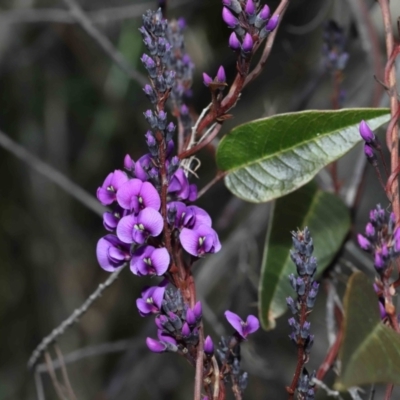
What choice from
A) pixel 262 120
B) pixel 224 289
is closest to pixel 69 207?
pixel 224 289

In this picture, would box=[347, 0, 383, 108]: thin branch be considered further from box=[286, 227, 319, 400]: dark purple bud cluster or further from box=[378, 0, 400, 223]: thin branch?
box=[286, 227, 319, 400]: dark purple bud cluster

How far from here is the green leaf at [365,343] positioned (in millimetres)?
579

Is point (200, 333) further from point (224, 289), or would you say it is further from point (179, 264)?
point (224, 289)

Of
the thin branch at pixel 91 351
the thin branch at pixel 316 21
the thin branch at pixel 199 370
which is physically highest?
the thin branch at pixel 316 21

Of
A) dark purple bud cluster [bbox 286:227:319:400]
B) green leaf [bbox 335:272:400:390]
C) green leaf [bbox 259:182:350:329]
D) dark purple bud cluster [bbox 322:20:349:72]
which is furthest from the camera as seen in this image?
dark purple bud cluster [bbox 322:20:349:72]

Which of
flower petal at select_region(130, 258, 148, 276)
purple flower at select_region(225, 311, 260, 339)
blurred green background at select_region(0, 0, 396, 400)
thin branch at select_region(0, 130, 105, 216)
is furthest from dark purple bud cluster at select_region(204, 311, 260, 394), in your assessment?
blurred green background at select_region(0, 0, 396, 400)

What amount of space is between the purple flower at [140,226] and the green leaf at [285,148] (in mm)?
284

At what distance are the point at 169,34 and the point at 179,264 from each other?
45cm

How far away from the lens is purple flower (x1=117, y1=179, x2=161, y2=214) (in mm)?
744

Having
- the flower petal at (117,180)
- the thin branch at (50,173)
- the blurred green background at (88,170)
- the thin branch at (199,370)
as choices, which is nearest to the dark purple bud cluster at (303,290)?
the thin branch at (199,370)

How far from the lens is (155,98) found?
0.76 meters

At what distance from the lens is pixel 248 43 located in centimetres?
78

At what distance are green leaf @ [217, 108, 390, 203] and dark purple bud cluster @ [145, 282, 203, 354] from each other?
0.29 meters

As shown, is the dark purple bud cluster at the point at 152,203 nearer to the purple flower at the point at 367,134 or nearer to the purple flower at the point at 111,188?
the purple flower at the point at 111,188
